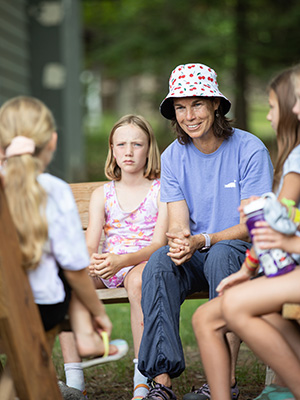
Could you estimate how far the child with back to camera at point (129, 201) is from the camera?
3.65 metres

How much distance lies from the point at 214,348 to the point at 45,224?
88 cm

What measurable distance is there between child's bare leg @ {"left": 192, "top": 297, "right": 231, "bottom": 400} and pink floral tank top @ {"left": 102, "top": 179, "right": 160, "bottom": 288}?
966 mm

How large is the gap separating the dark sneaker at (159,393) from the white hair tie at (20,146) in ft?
4.33

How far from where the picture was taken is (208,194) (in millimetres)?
3527

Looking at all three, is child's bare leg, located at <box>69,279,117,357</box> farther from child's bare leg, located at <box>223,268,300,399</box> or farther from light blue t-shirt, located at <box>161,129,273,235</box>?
light blue t-shirt, located at <box>161,129,273,235</box>

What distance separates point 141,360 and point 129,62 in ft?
44.7

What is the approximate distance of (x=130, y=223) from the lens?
12.3 feet

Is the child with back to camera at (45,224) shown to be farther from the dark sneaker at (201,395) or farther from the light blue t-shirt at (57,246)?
the dark sneaker at (201,395)

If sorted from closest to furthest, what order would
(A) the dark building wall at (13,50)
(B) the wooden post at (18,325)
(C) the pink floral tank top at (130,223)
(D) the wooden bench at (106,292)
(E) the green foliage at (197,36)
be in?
(B) the wooden post at (18,325)
(D) the wooden bench at (106,292)
(C) the pink floral tank top at (130,223)
(A) the dark building wall at (13,50)
(E) the green foliage at (197,36)

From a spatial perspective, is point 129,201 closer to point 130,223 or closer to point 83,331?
point 130,223

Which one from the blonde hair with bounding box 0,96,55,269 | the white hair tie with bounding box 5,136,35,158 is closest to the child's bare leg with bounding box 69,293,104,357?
the blonde hair with bounding box 0,96,55,269

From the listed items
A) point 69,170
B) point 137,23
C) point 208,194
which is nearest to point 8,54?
point 69,170

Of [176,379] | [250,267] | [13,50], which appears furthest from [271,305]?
[13,50]

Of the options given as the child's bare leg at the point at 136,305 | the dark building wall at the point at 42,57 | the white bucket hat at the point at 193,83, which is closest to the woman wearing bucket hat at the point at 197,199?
the white bucket hat at the point at 193,83
